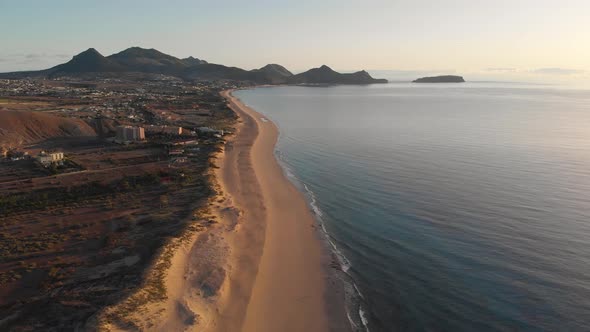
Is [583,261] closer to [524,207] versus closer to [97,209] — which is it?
[524,207]

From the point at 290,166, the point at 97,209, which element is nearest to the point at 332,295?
the point at 97,209

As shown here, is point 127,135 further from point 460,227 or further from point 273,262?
point 460,227

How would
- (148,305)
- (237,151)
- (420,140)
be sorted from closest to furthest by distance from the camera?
(148,305) → (237,151) → (420,140)

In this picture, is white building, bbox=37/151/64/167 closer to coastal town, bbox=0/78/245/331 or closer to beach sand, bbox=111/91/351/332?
coastal town, bbox=0/78/245/331

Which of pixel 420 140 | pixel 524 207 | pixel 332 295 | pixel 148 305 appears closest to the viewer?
pixel 148 305

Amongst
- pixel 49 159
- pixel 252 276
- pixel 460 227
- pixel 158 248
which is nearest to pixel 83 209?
pixel 158 248

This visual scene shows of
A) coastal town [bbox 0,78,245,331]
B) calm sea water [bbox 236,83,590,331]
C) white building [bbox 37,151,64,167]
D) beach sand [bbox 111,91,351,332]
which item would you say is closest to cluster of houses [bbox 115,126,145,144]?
coastal town [bbox 0,78,245,331]

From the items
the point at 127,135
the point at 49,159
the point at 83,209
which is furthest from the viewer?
the point at 127,135
